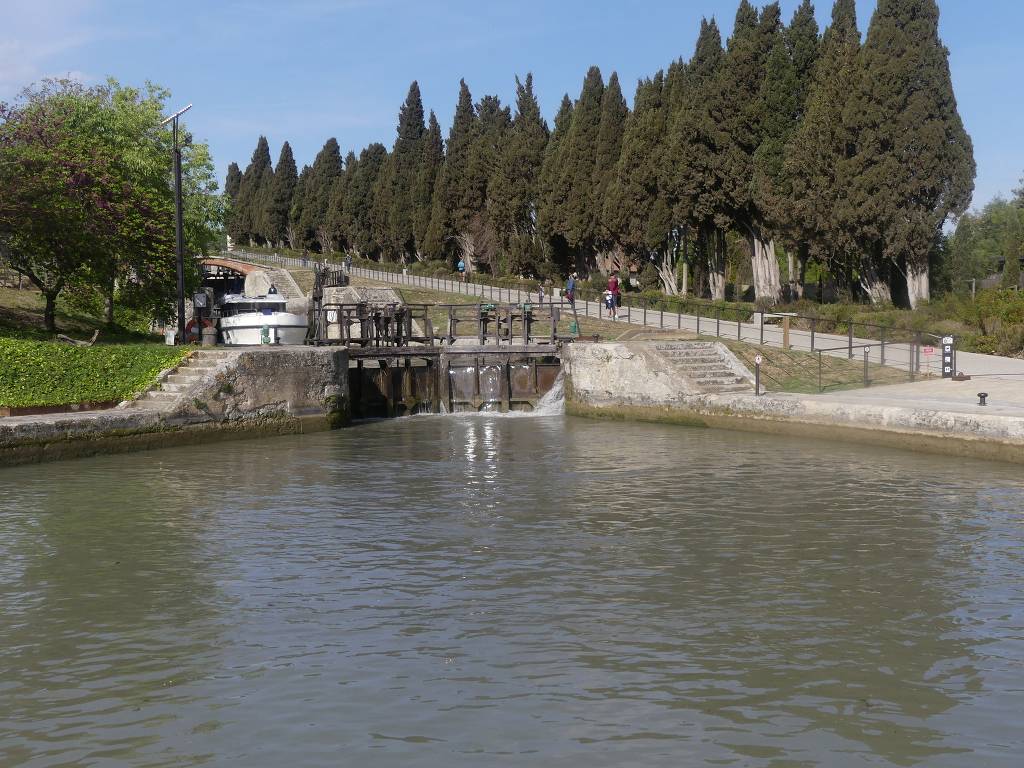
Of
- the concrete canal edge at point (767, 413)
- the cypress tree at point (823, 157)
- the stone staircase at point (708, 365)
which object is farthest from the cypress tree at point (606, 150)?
the concrete canal edge at point (767, 413)

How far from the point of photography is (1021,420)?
1938cm

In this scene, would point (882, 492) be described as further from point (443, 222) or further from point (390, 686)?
point (443, 222)

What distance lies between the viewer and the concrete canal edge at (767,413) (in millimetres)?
20000

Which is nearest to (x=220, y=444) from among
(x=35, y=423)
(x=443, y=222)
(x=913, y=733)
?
(x=35, y=423)

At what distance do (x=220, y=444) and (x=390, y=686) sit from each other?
1713 centimetres

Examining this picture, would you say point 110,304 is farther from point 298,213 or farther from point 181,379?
point 298,213

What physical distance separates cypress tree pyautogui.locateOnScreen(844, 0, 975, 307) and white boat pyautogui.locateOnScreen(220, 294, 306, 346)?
2188 cm

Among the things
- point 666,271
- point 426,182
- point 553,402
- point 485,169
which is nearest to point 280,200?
point 426,182

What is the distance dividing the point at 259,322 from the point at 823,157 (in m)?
23.4

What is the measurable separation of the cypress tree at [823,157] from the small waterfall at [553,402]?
1615 cm

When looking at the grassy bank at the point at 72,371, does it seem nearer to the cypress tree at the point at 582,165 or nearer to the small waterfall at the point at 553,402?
the small waterfall at the point at 553,402

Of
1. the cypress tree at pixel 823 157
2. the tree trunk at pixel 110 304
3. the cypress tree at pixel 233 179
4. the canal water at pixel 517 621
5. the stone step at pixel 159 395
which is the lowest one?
the canal water at pixel 517 621

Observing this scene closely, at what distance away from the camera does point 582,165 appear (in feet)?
202

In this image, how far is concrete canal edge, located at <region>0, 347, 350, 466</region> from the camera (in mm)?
21141
